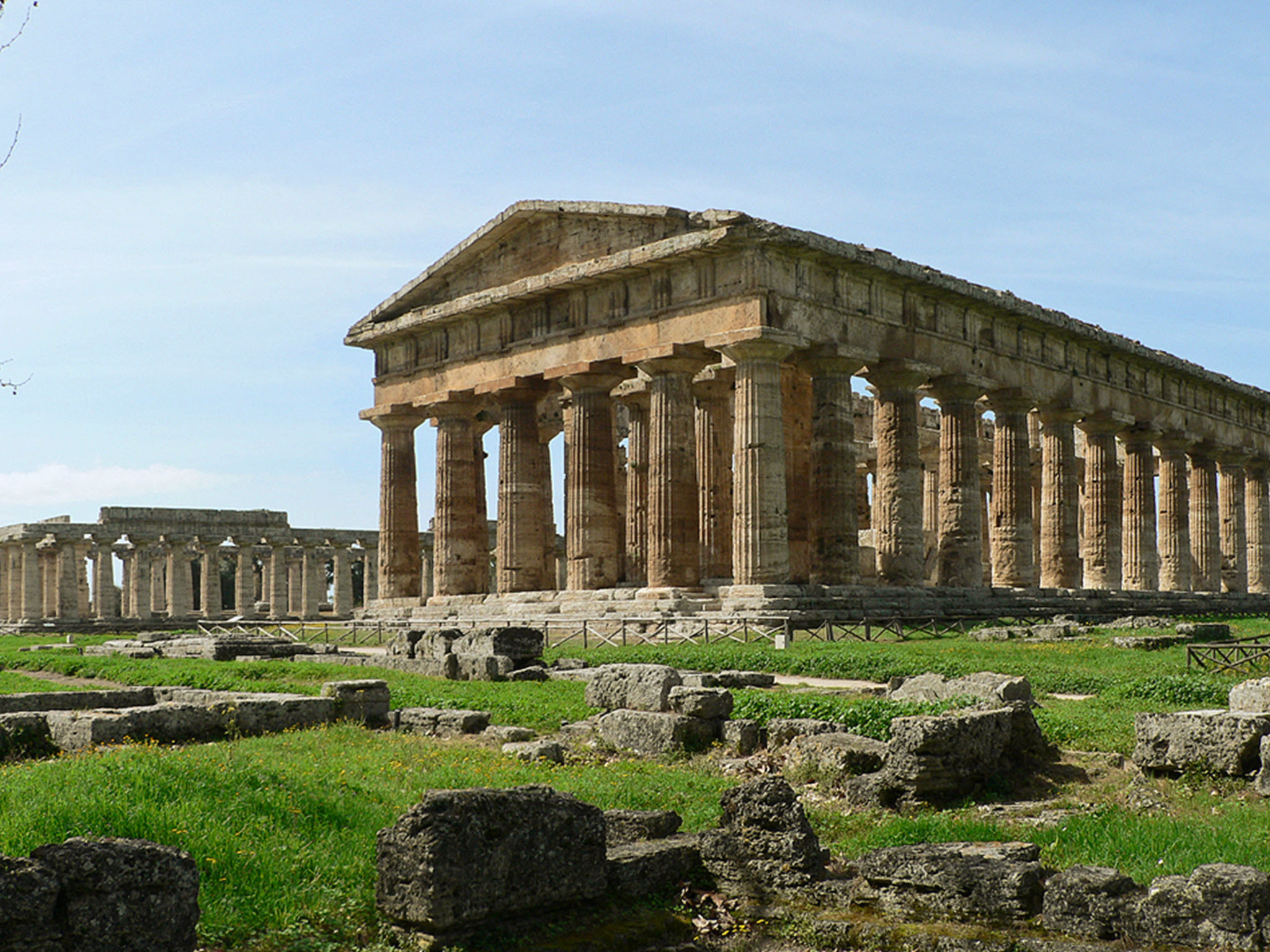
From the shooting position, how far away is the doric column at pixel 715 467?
38000 mm

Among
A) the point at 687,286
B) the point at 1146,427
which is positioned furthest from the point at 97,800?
the point at 1146,427

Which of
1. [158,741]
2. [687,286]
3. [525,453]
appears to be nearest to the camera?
[158,741]

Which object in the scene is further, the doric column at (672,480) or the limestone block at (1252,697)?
the doric column at (672,480)

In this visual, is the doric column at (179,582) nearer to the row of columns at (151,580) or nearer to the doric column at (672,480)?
the row of columns at (151,580)

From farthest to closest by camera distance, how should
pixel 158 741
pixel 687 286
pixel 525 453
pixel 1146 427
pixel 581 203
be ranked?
pixel 1146 427 < pixel 525 453 < pixel 581 203 < pixel 687 286 < pixel 158 741

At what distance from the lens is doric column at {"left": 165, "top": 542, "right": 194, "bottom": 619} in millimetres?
68562

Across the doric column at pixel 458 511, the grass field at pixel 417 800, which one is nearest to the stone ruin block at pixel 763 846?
the grass field at pixel 417 800

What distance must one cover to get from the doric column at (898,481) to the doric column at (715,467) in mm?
4548

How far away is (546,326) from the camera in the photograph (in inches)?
1470

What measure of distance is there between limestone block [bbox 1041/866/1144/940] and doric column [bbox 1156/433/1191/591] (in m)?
44.1

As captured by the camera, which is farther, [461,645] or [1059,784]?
[461,645]

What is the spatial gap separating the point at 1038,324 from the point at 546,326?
14.8 m

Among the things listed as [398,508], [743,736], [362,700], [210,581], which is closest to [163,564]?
[210,581]

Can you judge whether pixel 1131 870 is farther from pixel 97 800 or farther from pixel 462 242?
pixel 462 242
